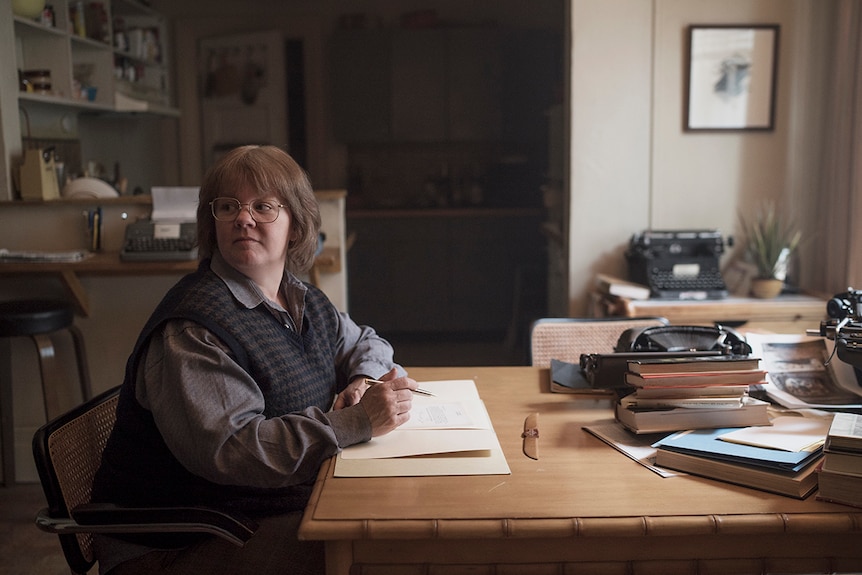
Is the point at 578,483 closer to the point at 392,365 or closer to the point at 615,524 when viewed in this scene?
the point at 615,524

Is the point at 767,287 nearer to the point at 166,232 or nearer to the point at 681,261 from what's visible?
the point at 681,261

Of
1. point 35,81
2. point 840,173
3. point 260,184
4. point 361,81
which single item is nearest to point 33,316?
point 35,81

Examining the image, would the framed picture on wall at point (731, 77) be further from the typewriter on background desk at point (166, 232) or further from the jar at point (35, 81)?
the jar at point (35, 81)

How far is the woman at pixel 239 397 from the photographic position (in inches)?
55.2

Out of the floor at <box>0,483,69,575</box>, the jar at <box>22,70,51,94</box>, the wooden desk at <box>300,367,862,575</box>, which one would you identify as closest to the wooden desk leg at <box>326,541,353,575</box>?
the wooden desk at <box>300,367,862,575</box>

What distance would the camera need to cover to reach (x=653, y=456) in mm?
1425

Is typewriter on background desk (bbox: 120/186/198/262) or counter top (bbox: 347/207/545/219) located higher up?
typewriter on background desk (bbox: 120/186/198/262)

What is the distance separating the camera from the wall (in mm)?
3551

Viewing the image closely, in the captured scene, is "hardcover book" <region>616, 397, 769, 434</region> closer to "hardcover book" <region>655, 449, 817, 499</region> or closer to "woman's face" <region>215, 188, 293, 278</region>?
"hardcover book" <region>655, 449, 817, 499</region>

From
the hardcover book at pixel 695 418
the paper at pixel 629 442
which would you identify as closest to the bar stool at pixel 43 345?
the paper at pixel 629 442

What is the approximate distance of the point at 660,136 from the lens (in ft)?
11.9

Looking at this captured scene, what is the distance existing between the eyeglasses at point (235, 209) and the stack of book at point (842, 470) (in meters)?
1.09

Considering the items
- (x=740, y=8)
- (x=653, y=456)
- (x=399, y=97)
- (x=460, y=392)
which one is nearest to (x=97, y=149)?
(x=399, y=97)

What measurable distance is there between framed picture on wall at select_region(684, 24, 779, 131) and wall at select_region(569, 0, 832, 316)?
0.04 metres
